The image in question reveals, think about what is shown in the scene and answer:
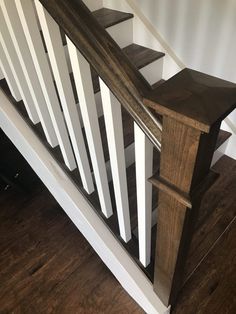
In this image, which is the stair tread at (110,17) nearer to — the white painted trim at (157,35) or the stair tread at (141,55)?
the white painted trim at (157,35)

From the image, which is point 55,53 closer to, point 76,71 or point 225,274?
point 76,71

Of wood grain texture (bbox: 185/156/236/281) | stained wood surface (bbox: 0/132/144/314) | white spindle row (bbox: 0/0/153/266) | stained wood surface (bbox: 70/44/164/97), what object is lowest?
stained wood surface (bbox: 0/132/144/314)

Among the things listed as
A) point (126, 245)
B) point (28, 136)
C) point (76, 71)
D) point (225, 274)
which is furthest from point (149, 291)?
point (76, 71)

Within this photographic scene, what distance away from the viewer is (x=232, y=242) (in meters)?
1.53

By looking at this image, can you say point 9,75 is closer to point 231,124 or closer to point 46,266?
point 46,266

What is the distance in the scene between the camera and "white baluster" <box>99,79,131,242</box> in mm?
749

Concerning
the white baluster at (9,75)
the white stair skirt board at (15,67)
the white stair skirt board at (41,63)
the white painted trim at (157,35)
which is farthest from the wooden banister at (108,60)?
the white painted trim at (157,35)

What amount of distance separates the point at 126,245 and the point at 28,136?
67cm

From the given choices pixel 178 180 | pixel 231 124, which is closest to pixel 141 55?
pixel 231 124

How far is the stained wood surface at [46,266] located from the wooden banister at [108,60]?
44.0 inches

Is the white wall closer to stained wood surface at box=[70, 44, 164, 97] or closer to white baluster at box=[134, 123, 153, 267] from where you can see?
stained wood surface at box=[70, 44, 164, 97]

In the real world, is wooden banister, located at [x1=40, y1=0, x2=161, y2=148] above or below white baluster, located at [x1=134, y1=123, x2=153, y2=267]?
above

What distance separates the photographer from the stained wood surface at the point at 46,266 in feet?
4.66

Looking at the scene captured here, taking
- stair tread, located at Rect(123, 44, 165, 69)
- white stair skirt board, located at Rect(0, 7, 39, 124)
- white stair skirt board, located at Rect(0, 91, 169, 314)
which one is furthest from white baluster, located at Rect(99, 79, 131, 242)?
stair tread, located at Rect(123, 44, 165, 69)
